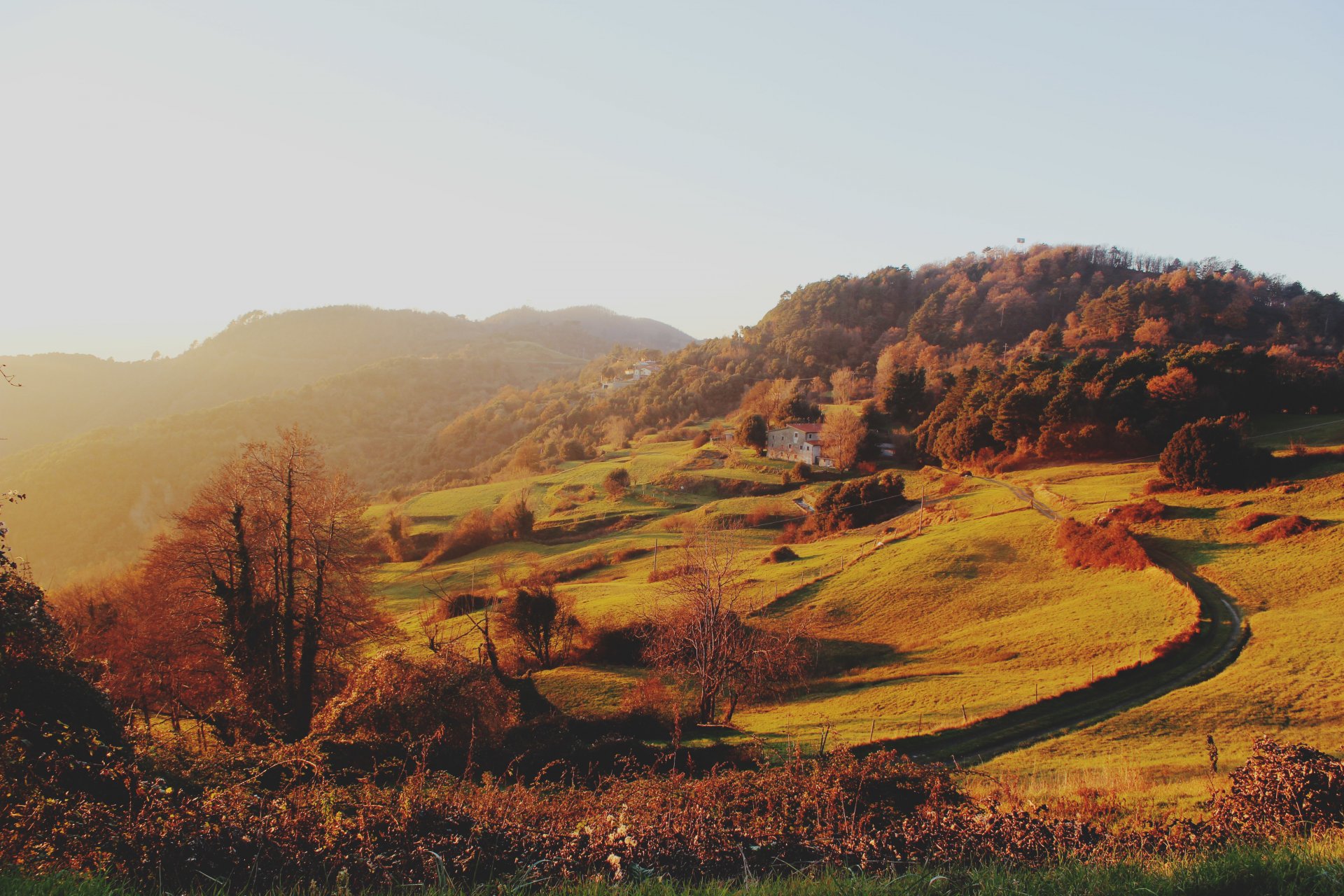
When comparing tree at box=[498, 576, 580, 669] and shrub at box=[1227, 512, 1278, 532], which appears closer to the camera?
tree at box=[498, 576, 580, 669]

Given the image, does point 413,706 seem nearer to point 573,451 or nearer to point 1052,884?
point 1052,884

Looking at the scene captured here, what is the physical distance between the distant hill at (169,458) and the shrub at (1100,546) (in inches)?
2478

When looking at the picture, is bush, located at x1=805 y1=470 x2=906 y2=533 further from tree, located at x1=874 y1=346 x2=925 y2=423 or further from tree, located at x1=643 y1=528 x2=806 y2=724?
tree, located at x1=874 y1=346 x2=925 y2=423

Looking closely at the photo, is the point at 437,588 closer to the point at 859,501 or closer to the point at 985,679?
the point at 859,501

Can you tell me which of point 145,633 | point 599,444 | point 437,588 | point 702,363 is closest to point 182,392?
point 599,444

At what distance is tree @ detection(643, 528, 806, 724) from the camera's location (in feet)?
73.0

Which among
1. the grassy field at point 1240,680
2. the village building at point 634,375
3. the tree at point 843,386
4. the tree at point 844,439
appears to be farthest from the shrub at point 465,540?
the village building at point 634,375

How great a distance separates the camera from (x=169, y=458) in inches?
3509

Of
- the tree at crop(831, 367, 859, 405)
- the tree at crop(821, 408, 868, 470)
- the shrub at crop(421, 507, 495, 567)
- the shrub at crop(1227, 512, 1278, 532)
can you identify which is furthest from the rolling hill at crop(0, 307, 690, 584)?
the tree at crop(831, 367, 859, 405)

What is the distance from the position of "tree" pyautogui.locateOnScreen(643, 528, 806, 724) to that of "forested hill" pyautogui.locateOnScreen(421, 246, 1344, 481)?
42686 mm

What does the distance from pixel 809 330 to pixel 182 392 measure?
129 metres

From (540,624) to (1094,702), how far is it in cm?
2170

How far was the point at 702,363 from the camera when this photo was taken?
132 meters

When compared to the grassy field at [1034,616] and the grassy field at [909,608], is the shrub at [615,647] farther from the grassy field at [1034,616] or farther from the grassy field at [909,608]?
the grassy field at [1034,616]
